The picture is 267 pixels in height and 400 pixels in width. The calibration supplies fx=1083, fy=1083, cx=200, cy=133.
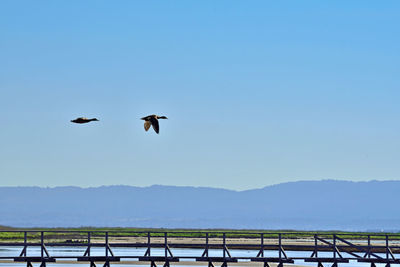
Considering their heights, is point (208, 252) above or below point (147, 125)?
below

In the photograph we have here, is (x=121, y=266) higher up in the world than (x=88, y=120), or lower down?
lower down

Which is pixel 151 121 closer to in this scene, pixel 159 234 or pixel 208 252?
pixel 208 252

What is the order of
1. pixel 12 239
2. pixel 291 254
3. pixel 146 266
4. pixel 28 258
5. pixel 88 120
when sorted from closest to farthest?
pixel 88 120 → pixel 28 258 → pixel 146 266 → pixel 291 254 → pixel 12 239

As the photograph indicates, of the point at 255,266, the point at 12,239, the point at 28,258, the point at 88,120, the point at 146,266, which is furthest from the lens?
the point at 12,239

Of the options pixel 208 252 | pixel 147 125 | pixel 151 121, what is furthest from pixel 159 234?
pixel 147 125

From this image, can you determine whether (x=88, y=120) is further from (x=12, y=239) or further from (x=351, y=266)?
(x=12, y=239)

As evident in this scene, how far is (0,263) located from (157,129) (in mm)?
41341

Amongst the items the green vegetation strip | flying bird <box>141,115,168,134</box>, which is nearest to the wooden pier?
the green vegetation strip

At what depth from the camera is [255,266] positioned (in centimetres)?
7200

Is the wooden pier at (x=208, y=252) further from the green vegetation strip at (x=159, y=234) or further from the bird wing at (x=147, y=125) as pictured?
the bird wing at (x=147, y=125)

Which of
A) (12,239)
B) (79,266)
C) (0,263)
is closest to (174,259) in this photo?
(79,266)

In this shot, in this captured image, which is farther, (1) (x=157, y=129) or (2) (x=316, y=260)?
(2) (x=316, y=260)

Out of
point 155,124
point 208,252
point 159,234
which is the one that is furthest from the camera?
point 159,234

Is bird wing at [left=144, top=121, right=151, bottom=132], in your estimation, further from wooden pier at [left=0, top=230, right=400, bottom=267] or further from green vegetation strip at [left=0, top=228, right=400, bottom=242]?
green vegetation strip at [left=0, top=228, right=400, bottom=242]
